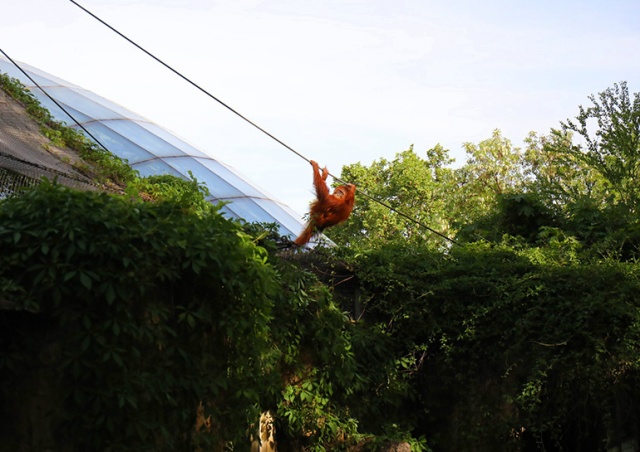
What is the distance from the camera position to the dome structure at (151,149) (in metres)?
13.7

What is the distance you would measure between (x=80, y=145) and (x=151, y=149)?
4090mm

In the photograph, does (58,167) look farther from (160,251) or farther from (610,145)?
(610,145)

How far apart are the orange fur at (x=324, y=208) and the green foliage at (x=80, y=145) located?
2.16 meters

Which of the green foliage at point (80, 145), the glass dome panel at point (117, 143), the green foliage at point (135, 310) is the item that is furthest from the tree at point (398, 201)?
the green foliage at point (135, 310)

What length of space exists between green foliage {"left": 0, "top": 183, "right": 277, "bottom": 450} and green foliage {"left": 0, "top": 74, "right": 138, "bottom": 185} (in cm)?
342

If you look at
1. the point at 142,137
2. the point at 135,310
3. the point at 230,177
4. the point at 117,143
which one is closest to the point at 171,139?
the point at 142,137

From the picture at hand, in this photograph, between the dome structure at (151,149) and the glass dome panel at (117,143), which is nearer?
the glass dome panel at (117,143)

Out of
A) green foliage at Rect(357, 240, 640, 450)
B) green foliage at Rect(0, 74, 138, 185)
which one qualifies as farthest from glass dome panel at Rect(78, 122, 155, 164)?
green foliage at Rect(357, 240, 640, 450)

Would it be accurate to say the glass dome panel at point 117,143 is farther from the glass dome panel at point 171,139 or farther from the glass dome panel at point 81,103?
the glass dome panel at point 171,139

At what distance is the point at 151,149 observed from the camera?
1438 centimetres

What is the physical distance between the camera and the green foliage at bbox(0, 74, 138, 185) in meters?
9.65

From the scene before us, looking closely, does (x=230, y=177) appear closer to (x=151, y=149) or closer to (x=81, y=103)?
(x=151, y=149)

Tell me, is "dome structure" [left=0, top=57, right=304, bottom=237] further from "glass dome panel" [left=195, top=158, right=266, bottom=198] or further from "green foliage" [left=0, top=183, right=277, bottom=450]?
"green foliage" [left=0, top=183, right=277, bottom=450]

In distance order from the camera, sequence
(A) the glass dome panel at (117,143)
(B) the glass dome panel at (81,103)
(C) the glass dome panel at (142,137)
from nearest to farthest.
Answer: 1. (A) the glass dome panel at (117,143)
2. (C) the glass dome panel at (142,137)
3. (B) the glass dome panel at (81,103)
